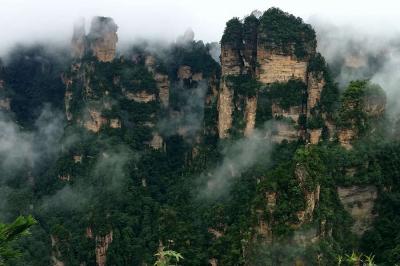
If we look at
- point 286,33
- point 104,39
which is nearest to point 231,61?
point 286,33

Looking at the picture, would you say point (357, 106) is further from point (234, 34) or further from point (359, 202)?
point (234, 34)

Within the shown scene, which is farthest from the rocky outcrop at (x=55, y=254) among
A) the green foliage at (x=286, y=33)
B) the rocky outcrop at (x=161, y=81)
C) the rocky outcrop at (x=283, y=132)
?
the green foliage at (x=286, y=33)

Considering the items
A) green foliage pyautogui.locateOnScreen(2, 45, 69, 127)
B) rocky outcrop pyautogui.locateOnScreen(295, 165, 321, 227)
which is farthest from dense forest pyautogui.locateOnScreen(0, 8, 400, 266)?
green foliage pyautogui.locateOnScreen(2, 45, 69, 127)

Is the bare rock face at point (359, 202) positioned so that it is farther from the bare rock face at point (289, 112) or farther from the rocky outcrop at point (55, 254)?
the rocky outcrop at point (55, 254)

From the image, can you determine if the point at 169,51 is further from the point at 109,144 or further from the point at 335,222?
the point at 335,222

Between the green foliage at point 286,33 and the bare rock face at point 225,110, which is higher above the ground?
the green foliage at point 286,33
